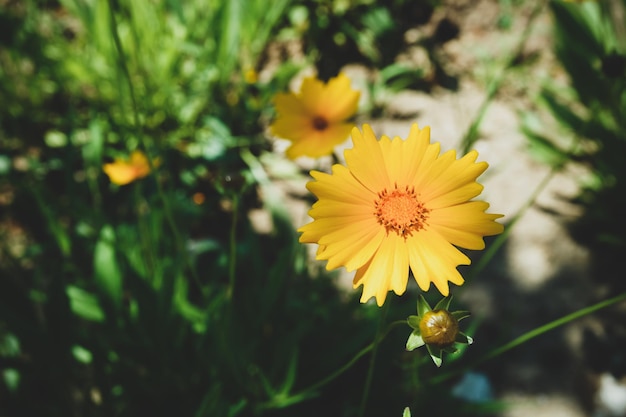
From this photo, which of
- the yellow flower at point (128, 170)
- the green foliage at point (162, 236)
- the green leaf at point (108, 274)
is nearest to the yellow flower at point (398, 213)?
the green foliage at point (162, 236)

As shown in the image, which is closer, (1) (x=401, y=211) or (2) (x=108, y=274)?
(1) (x=401, y=211)

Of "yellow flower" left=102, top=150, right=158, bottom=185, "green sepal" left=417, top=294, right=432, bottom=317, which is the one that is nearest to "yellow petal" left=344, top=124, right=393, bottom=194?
"green sepal" left=417, top=294, right=432, bottom=317

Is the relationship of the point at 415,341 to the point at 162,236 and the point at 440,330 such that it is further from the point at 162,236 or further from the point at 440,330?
the point at 162,236

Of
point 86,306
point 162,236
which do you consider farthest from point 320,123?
point 86,306

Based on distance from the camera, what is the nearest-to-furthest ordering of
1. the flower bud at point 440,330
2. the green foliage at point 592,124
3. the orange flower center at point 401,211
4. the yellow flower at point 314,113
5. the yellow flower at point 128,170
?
the flower bud at point 440,330
the orange flower center at point 401,211
the yellow flower at point 314,113
the yellow flower at point 128,170
the green foliage at point 592,124

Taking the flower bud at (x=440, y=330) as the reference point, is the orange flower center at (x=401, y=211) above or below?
above

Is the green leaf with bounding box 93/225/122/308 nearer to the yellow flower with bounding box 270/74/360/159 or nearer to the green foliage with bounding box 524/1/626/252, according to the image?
the yellow flower with bounding box 270/74/360/159

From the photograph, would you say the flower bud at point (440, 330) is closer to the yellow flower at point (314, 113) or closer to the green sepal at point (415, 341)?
the green sepal at point (415, 341)

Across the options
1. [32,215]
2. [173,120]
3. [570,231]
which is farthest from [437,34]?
[32,215]
